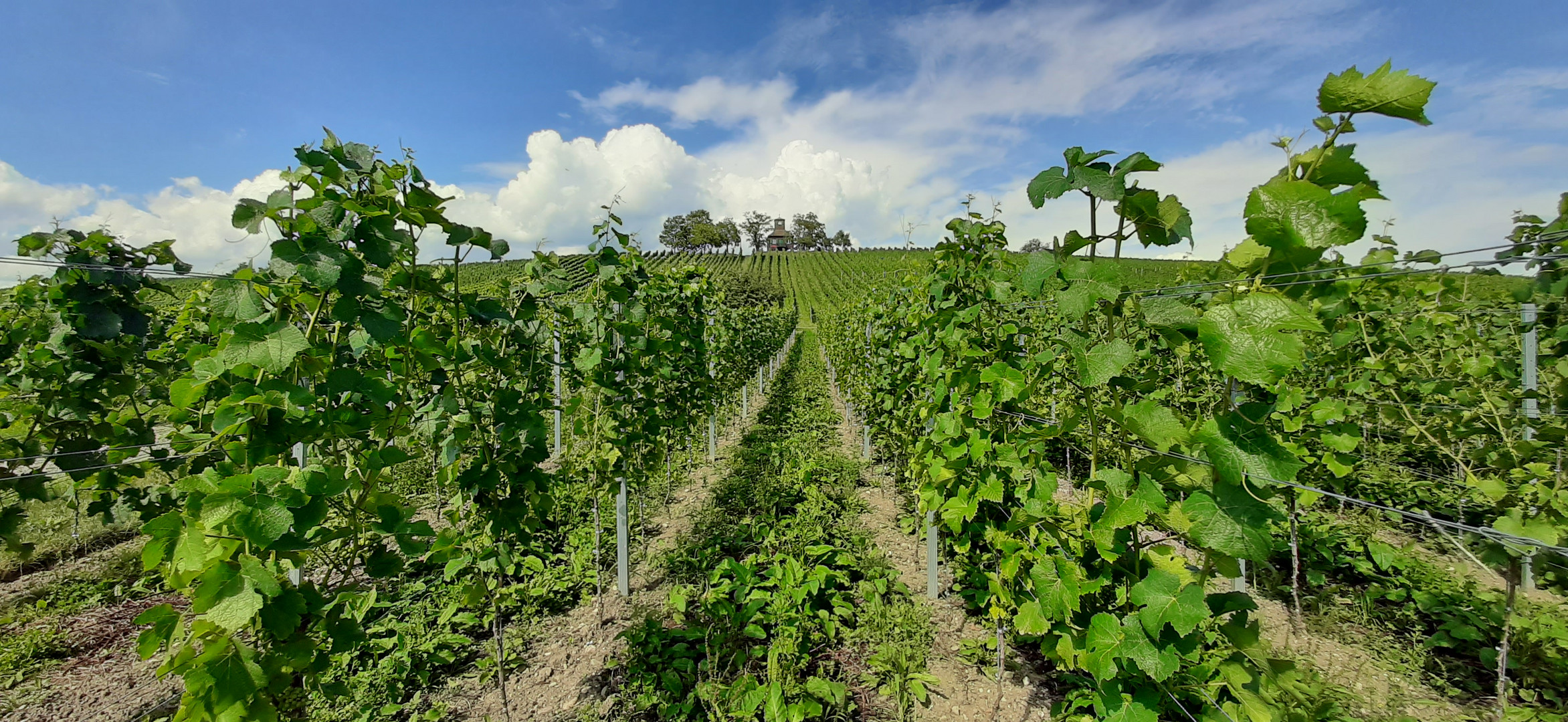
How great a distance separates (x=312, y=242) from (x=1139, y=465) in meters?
2.35

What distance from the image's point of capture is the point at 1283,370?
1144 millimetres

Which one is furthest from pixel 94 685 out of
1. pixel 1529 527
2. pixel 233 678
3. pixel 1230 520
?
pixel 1529 527

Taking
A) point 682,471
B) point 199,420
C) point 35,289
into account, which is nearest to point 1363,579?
point 682,471

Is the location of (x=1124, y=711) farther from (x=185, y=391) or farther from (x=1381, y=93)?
(x=185, y=391)

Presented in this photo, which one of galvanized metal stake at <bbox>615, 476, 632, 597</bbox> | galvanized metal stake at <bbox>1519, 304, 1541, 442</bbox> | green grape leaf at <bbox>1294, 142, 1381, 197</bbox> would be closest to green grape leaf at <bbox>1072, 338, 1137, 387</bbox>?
green grape leaf at <bbox>1294, 142, 1381, 197</bbox>

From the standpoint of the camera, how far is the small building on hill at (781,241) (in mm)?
96125

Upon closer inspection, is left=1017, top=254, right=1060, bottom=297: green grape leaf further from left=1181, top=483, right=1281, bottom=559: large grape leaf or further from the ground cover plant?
the ground cover plant

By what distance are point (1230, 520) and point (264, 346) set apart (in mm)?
2403

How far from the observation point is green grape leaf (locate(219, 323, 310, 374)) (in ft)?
4.94

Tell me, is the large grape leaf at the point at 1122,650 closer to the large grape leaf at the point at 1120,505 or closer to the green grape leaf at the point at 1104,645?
the green grape leaf at the point at 1104,645

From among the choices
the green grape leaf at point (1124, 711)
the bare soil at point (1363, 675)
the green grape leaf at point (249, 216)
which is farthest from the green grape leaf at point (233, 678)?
the bare soil at point (1363, 675)

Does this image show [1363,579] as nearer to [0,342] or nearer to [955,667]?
[955,667]

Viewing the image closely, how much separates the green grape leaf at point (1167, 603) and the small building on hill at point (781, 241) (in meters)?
95.4

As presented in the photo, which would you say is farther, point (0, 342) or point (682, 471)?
point (682, 471)
